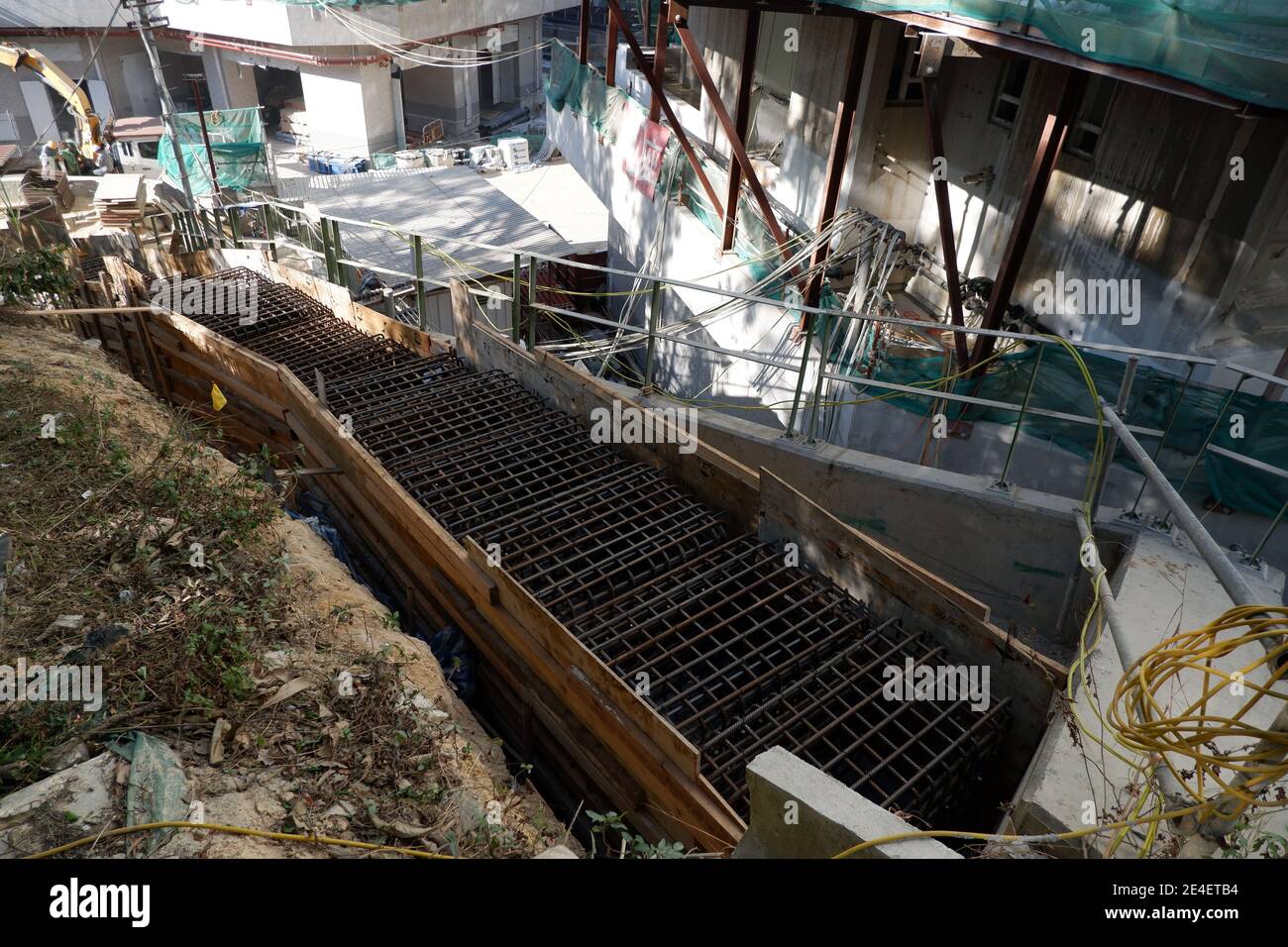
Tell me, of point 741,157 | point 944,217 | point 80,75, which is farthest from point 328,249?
point 80,75

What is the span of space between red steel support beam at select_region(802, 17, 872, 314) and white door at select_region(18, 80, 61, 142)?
35569 millimetres

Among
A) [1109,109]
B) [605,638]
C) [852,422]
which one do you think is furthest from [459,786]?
[1109,109]

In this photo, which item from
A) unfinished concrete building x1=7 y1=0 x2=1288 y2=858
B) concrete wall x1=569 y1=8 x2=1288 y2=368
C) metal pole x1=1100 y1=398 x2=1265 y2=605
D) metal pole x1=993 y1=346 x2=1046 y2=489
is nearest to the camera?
metal pole x1=1100 y1=398 x2=1265 y2=605

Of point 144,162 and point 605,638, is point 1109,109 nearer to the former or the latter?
point 605,638

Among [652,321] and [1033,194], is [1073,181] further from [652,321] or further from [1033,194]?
[652,321]

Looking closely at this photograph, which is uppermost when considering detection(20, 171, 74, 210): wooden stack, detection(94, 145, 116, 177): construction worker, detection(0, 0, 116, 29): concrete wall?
detection(0, 0, 116, 29): concrete wall

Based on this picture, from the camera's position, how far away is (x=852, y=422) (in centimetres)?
880

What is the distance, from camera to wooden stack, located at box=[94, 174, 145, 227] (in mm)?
18906

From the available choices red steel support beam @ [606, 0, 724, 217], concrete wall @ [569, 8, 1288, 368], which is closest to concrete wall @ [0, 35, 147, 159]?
red steel support beam @ [606, 0, 724, 217]

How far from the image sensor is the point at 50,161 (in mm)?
23953

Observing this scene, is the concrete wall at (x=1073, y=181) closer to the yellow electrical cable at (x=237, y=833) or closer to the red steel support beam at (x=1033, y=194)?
the red steel support beam at (x=1033, y=194)

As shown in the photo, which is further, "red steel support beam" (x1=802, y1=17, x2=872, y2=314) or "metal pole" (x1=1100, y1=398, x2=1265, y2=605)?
"red steel support beam" (x1=802, y1=17, x2=872, y2=314)

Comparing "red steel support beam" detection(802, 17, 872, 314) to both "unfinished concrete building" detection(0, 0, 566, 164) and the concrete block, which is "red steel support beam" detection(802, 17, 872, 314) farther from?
Answer: "unfinished concrete building" detection(0, 0, 566, 164)
